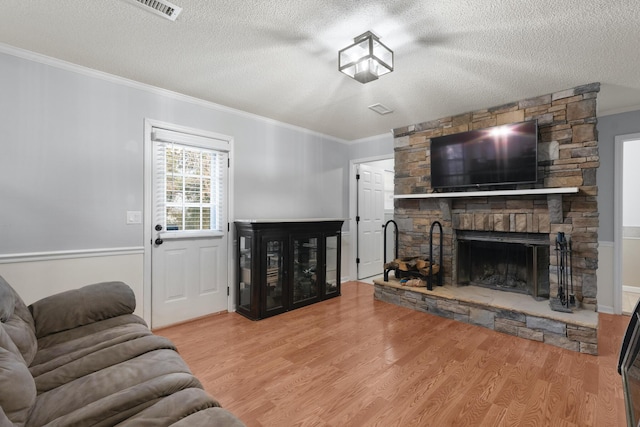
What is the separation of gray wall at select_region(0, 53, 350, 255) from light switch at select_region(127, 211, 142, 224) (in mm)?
46

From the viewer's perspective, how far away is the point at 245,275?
3.60 metres

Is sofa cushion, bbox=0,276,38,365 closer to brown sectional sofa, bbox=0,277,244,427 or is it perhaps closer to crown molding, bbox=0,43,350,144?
brown sectional sofa, bbox=0,277,244,427

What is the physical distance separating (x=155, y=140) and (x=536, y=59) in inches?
139

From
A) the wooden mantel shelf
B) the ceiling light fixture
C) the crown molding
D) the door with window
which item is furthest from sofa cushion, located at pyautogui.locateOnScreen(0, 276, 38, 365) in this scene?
the wooden mantel shelf

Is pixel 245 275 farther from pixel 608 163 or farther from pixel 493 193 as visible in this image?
pixel 608 163

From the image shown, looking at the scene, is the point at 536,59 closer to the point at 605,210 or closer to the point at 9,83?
the point at 605,210

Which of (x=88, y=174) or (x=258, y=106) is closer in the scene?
(x=88, y=174)

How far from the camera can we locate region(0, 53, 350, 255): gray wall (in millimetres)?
2381

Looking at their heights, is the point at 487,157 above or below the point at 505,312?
above

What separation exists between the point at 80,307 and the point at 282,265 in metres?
2.03

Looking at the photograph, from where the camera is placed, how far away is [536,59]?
2.46 meters

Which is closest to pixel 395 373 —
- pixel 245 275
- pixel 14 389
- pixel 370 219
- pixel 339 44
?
pixel 245 275

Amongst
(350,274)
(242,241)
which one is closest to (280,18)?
(242,241)

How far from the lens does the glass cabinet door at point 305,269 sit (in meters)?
3.79
